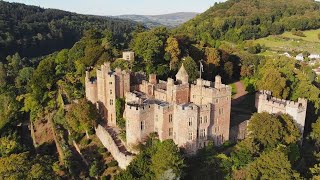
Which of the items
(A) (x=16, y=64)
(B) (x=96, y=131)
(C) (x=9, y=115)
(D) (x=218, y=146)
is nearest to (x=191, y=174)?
(D) (x=218, y=146)

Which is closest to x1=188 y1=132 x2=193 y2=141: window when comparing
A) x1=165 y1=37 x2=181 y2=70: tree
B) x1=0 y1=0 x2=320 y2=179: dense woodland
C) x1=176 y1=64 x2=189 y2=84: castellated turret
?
x1=0 y1=0 x2=320 y2=179: dense woodland

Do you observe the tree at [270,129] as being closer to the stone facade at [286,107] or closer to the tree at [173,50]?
the stone facade at [286,107]

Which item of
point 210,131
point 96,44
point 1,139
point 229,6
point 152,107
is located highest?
point 229,6

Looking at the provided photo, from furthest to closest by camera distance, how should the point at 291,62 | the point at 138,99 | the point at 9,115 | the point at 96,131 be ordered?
the point at 291,62 → the point at 9,115 → the point at 96,131 → the point at 138,99

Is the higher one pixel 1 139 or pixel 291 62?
pixel 291 62

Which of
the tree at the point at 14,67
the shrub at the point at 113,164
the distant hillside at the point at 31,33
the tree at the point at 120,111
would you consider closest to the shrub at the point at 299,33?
the distant hillside at the point at 31,33

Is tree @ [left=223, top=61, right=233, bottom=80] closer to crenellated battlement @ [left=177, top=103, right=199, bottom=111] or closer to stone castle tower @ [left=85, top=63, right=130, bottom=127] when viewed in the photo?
stone castle tower @ [left=85, top=63, right=130, bottom=127]

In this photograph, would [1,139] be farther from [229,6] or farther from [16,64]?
[229,6]
